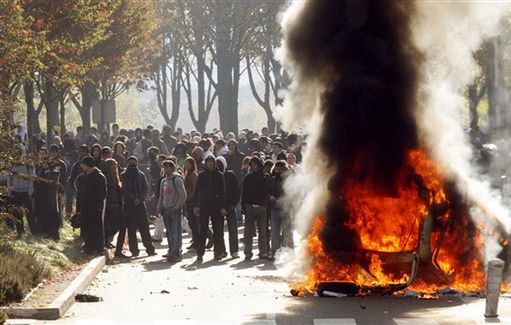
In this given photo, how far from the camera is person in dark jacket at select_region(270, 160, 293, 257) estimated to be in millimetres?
21719

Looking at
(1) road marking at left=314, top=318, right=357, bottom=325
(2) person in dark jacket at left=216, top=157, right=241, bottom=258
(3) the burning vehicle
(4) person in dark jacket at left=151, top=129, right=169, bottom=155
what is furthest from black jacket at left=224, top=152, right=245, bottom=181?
(1) road marking at left=314, top=318, right=357, bottom=325

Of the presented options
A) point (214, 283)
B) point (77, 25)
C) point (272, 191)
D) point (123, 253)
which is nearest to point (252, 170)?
point (272, 191)

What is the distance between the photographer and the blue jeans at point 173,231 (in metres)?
22.1

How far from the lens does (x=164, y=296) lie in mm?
16328

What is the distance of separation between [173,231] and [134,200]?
1.17 m

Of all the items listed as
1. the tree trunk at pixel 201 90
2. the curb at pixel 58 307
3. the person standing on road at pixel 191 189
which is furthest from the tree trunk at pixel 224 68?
the curb at pixel 58 307

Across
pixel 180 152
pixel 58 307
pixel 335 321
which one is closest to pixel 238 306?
pixel 335 321

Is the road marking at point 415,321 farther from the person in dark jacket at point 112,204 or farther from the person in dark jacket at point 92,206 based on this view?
the person in dark jacket at point 112,204

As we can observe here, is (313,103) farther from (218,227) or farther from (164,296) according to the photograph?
(218,227)

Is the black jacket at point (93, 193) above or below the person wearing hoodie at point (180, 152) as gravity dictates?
below

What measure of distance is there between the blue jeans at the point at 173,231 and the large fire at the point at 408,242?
A: 20.0 ft

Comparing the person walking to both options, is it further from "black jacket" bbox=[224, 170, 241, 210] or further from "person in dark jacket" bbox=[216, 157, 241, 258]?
"black jacket" bbox=[224, 170, 241, 210]

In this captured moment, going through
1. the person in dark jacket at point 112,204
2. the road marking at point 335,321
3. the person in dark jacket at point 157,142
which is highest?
the person in dark jacket at point 157,142

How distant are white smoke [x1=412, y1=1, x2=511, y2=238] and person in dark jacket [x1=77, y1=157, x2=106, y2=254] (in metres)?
6.05
